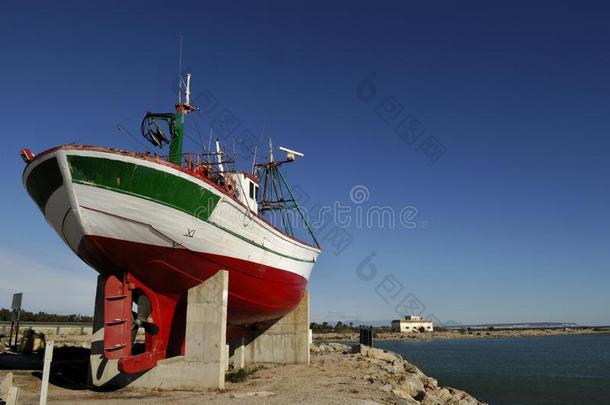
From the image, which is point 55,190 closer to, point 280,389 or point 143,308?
point 143,308

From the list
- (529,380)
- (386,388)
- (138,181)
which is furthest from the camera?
(529,380)

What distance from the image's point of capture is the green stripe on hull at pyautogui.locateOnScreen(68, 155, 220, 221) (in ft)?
47.9

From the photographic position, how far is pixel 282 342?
2761 centimetres

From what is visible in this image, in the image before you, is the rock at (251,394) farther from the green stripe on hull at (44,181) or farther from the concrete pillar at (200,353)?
the green stripe on hull at (44,181)

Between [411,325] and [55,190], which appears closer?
[55,190]

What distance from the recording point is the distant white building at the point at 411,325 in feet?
494

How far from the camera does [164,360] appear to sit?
16.7 metres

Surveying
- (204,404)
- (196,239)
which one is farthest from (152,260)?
(204,404)

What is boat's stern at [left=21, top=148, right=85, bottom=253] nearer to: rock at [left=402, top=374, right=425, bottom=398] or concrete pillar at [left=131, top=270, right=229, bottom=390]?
concrete pillar at [left=131, top=270, right=229, bottom=390]

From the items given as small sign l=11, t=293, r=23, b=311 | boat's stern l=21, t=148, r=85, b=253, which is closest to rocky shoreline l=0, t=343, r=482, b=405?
boat's stern l=21, t=148, r=85, b=253

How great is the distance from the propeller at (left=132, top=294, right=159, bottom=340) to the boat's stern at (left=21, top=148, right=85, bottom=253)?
3111mm

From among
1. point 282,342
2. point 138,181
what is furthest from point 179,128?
point 282,342

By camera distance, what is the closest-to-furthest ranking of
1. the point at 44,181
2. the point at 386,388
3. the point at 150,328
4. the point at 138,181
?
1. the point at 138,181
2. the point at 44,181
3. the point at 150,328
4. the point at 386,388

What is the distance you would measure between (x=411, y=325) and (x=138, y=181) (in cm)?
14805
